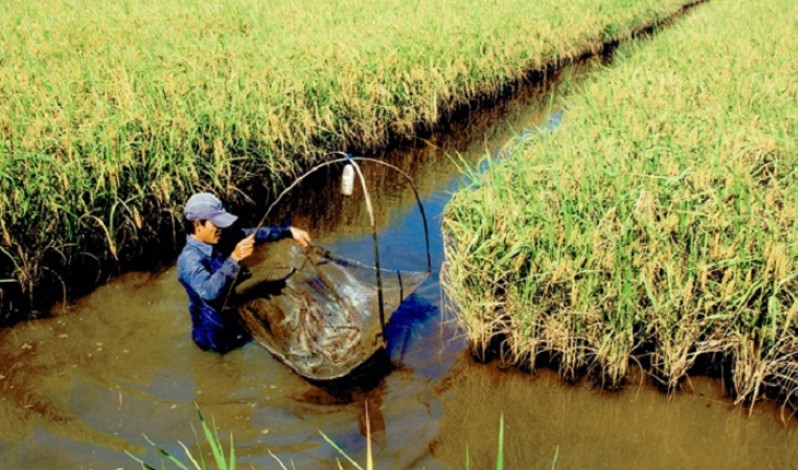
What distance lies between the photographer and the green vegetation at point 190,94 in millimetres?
4332

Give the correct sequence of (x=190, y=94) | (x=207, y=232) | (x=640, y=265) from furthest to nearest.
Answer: (x=190, y=94)
(x=207, y=232)
(x=640, y=265)

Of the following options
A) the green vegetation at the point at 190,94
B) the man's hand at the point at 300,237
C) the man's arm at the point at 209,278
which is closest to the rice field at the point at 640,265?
the man's hand at the point at 300,237

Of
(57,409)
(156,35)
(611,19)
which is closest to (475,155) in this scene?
(156,35)

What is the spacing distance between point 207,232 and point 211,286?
1.07ft

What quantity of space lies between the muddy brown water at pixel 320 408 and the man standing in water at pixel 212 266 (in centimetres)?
13

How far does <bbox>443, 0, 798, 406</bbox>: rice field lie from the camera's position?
10.5 feet

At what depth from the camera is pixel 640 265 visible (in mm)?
3359

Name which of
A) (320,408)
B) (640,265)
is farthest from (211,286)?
(640,265)

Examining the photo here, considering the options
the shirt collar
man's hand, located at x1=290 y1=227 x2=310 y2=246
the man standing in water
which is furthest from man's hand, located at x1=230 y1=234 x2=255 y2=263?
man's hand, located at x1=290 y1=227 x2=310 y2=246

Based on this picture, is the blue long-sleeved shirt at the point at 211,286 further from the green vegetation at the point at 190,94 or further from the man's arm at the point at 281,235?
the green vegetation at the point at 190,94

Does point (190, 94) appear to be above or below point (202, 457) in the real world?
above

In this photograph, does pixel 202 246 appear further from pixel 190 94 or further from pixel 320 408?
pixel 190 94

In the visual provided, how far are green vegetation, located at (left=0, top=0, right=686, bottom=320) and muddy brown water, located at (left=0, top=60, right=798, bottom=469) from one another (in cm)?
55

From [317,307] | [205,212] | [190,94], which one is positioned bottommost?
[317,307]
